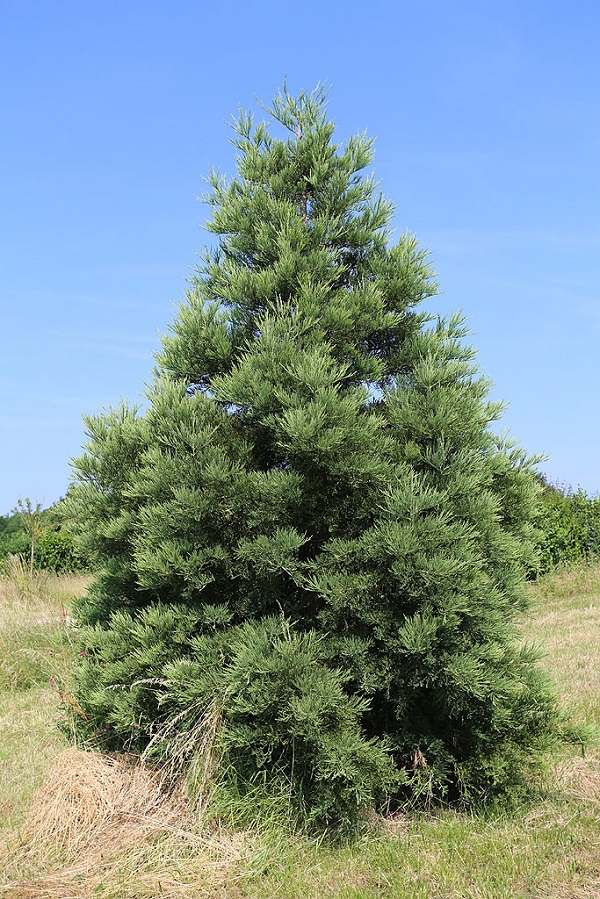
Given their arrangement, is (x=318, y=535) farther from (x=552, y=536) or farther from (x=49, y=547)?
(x=49, y=547)

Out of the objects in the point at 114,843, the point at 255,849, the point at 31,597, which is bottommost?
the point at 255,849

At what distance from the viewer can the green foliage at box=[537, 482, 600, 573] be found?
18.0 meters

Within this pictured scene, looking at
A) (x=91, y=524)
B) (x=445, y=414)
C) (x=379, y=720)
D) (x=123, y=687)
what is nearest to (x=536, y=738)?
(x=379, y=720)

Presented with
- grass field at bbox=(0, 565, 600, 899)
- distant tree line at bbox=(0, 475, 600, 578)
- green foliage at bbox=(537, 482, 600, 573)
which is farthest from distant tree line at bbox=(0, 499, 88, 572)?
grass field at bbox=(0, 565, 600, 899)

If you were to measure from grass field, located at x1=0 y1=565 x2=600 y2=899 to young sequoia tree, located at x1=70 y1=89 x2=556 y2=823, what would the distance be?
0.92 ft

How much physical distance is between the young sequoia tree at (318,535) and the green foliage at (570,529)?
486 inches

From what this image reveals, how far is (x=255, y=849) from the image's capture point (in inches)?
187

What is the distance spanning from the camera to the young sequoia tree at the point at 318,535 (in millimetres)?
5129

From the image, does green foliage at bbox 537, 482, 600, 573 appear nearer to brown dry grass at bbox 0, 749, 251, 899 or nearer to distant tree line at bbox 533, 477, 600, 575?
distant tree line at bbox 533, 477, 600, 575

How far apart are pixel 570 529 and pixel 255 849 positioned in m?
15.4

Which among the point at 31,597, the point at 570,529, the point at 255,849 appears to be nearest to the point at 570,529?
the point at 570,529

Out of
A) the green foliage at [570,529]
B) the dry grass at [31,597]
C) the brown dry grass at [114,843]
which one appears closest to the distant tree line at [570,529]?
the green foliage at [570,529]

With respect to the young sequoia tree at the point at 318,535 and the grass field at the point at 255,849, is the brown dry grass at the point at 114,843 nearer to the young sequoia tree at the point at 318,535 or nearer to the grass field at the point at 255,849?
the grass field at the point at 255,849

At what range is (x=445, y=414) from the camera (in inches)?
222
